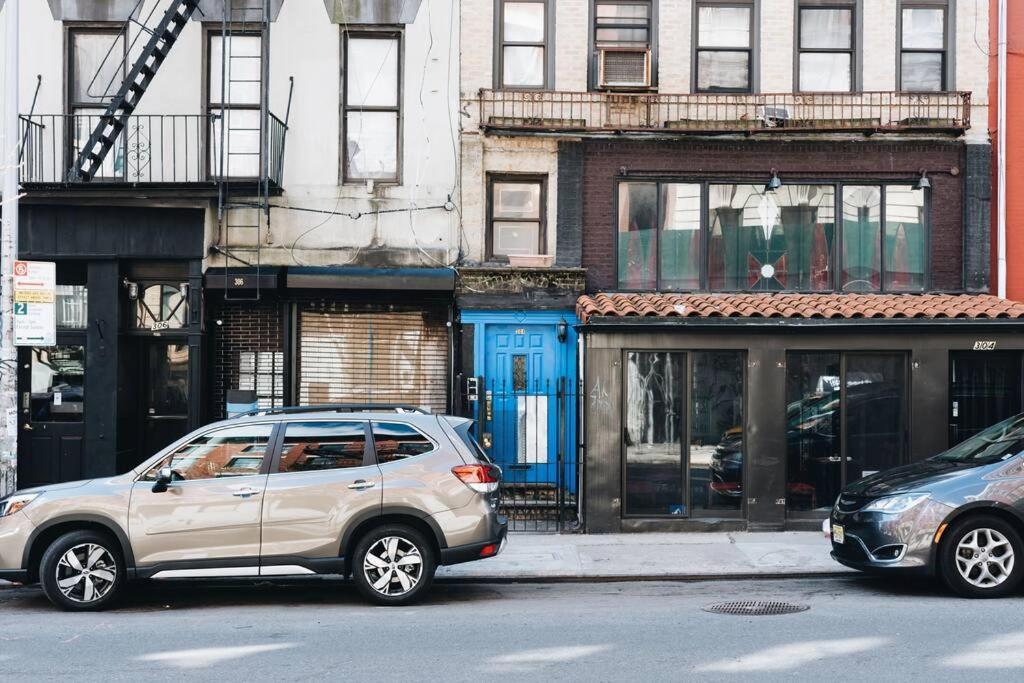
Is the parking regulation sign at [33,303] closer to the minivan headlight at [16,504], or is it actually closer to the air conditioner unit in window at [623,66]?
the minivan headlight at [16,504]

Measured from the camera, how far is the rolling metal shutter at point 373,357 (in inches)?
623

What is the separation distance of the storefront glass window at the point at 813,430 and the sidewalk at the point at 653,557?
0.62m

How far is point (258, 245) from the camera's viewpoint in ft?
50.8

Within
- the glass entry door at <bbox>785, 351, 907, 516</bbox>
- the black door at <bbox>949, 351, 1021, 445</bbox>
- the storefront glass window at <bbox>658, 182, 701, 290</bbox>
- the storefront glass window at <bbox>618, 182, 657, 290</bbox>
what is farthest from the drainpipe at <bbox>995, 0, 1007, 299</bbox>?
the storefront glass window at <bbox>618, 182, 657, 290</bbox>

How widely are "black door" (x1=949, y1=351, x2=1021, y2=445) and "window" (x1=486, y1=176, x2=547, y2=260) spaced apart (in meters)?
6.05

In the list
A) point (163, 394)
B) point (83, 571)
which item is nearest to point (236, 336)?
point (163, 394)

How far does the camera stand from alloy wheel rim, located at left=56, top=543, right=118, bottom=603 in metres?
9.55

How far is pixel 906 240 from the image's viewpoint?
15.9 m

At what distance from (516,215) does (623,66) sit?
2.66 m

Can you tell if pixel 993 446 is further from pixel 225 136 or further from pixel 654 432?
pixel 225 136

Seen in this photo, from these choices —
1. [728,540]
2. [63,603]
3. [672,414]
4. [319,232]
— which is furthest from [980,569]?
[319,232]

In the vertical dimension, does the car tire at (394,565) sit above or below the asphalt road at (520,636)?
above

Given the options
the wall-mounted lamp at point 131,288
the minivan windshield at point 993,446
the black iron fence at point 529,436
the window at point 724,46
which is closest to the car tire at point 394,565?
the minivan windshield at point 993,446

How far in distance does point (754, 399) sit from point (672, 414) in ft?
3.53
